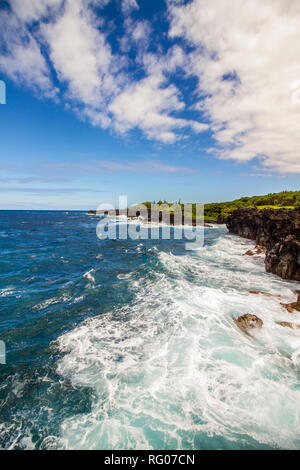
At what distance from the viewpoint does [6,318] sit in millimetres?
13672

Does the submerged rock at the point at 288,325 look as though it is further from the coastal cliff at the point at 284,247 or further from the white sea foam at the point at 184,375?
the coastal cliff at the point at 284,247

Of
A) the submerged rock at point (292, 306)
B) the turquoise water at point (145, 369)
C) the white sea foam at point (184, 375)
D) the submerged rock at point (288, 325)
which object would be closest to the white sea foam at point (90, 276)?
the turquoise water at point (145, 369)

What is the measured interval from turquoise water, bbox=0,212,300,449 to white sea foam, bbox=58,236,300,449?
0.14 feet

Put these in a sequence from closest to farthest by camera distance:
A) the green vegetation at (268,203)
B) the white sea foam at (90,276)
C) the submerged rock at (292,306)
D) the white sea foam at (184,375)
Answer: the white sea foam at (184,375) < the submerged rock at (292,306) < the white sea foam at (90,276) < the green vegetation at (268,203)

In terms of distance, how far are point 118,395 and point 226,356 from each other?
230 inches

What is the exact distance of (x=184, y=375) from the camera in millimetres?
9234

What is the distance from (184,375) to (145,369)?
1.89 meters

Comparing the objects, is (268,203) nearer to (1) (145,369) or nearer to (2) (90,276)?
(2) (90,276)

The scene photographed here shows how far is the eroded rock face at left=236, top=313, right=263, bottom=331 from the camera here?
12.6 metres

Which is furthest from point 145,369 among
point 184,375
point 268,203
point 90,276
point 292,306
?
point 268,203

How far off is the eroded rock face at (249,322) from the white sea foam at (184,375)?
1.34 feet

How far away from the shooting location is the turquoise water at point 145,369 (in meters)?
6.79

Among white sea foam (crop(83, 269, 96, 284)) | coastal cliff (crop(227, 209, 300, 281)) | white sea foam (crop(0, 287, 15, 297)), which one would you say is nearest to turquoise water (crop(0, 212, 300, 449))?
→ white sea foam (crop(0, 287, 15, 297))
